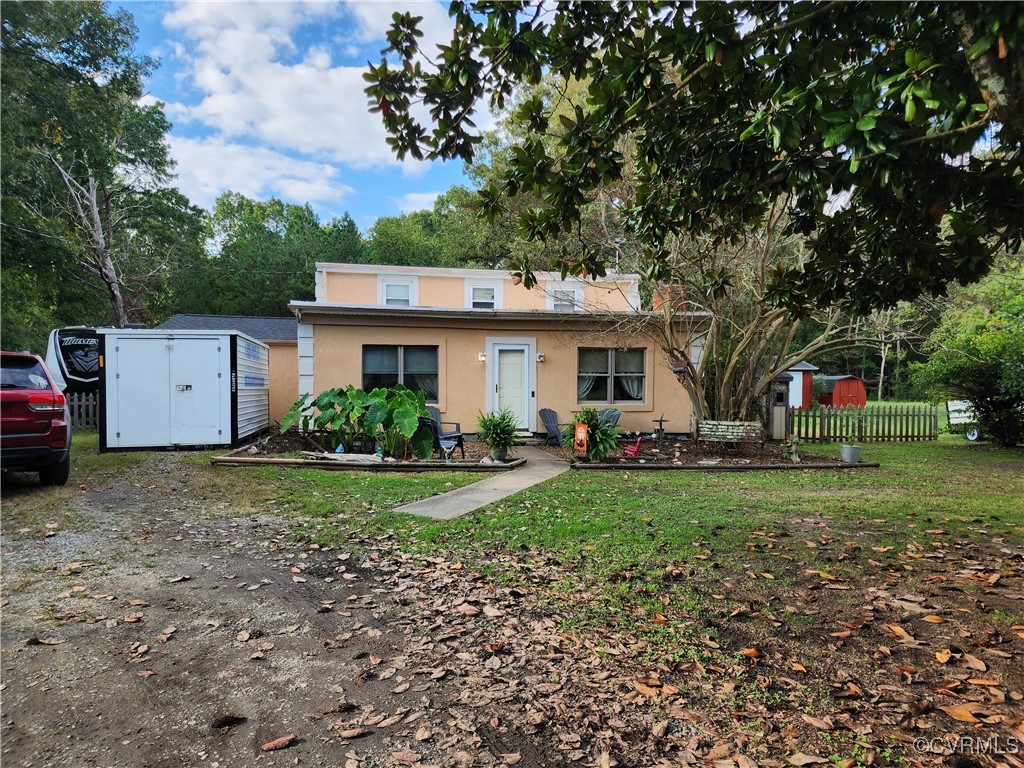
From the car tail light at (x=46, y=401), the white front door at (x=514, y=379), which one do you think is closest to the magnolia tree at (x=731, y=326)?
the white front door at (x=514, y=379)

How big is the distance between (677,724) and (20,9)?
19907 mm

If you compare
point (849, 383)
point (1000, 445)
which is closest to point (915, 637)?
point (1000, 445)

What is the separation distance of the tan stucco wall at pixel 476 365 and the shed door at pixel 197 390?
2085mm

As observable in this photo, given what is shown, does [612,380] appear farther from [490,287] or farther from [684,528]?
[684,528]

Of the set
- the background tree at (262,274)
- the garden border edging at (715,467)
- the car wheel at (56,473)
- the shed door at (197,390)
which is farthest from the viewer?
the background tree at (262,274)

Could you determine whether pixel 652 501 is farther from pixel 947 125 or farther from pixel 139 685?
pixel 139 685

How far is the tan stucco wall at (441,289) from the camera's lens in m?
17.0

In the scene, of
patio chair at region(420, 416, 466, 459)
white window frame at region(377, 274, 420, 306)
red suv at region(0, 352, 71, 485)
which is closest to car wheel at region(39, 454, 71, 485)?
red suv at region(0, 352, 71, 485)

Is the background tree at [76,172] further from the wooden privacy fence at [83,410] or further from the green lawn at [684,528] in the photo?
the green lawn at [684,528]

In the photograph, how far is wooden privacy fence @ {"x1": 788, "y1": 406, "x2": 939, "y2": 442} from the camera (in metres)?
14.3

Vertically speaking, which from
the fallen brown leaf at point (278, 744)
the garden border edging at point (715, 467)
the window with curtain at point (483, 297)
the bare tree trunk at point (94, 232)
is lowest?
the fallen brown leaf at point (278, 744)

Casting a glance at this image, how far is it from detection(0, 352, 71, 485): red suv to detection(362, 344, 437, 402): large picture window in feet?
20.5

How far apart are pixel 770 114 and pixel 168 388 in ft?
35.8

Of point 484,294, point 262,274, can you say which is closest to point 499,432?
point 484,294
